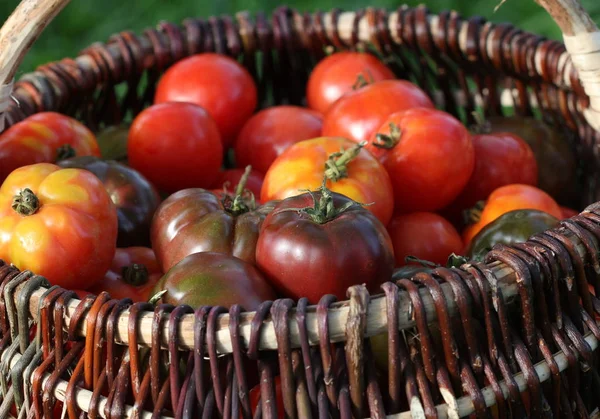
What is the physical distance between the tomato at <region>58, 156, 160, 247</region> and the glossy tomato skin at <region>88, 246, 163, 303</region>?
53mm

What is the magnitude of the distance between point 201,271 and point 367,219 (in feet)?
0.62

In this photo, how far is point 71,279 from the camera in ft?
2.99

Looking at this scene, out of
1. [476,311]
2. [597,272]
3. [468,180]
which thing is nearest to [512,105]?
[468,180]

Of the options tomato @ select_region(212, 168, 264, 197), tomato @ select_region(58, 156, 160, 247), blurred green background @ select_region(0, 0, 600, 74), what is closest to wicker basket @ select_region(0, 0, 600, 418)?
tomato @ select_region(58, 156, 160, 247)

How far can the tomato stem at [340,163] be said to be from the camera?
39.2 inches

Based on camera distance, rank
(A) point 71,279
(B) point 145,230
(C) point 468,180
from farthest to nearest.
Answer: (C) point 468,180 → (B) point 145,230 → (A) point 71,279

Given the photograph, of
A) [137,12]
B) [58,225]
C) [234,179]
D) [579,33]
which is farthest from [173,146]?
[137,12]

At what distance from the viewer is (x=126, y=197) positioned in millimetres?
1099

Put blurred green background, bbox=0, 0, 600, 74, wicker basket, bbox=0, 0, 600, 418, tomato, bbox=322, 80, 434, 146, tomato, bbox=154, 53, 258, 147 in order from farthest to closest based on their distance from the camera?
blurred green background, bbox=0, 0, 600, 74, tomato, bbox=154, 53, 258, 147, tomato, bbox=322, 80, 434, 146, wicker basket, bbox=0, 0, 600, 418

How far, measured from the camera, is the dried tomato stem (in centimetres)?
98

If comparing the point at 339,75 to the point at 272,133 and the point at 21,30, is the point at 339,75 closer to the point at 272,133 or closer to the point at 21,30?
the point at 272,133

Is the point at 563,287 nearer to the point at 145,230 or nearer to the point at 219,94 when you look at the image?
the point at 145,230

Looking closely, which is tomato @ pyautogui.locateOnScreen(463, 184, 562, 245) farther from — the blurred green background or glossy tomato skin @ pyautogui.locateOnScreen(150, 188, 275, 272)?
the blurred green background

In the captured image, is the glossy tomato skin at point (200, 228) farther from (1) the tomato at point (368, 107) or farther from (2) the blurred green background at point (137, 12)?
(2) the blurred green background at point (137, 12)
